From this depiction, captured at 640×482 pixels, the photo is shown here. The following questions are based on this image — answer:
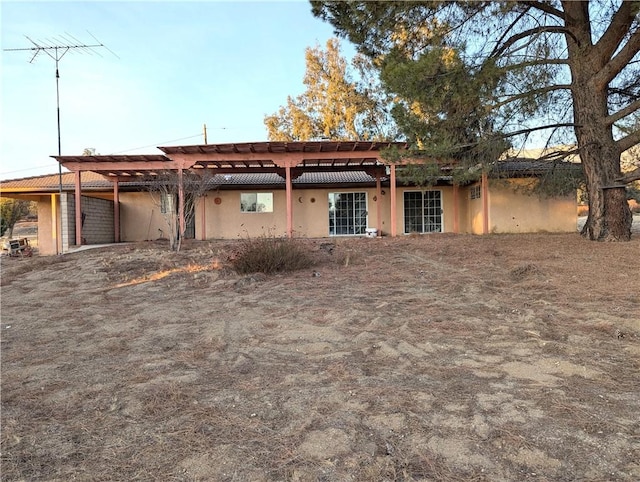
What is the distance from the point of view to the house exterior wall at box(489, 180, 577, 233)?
1529cm

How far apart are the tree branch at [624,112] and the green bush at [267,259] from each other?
7.63m

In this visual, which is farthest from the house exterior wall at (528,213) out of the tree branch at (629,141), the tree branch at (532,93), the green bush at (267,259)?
the green bush at (267,259)

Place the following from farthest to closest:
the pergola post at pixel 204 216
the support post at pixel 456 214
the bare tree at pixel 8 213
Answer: the bare tree at pixel 8 213
the support post at pixel 456 214
the pergola post at pixel 204 216

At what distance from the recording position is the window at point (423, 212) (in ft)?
56.3

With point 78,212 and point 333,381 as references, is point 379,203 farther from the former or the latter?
point 333,381

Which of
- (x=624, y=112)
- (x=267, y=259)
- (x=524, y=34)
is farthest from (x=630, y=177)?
(x=267, y=259)

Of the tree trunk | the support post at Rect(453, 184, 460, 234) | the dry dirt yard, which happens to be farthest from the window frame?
the tree trunk

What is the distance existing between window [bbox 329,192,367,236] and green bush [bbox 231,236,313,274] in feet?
27.9

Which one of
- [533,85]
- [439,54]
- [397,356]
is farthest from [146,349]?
[533,85]

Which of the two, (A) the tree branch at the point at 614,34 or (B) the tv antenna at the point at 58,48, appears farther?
(B) the tv antenna at the point at 58,48

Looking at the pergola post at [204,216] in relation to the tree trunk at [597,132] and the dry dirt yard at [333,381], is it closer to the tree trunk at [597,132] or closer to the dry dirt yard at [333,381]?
the dry dirt yard at [333,381]

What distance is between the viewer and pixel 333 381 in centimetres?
330

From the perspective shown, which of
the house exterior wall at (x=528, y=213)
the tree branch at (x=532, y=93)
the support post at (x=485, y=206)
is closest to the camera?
the tree branch at (x=532, y=93)

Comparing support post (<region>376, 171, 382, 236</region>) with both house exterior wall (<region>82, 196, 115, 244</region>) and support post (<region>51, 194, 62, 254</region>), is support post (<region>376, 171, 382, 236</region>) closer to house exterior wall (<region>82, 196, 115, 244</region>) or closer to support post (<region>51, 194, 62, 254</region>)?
house exterior wall (<region>82, 196, 115, 244</region>)
